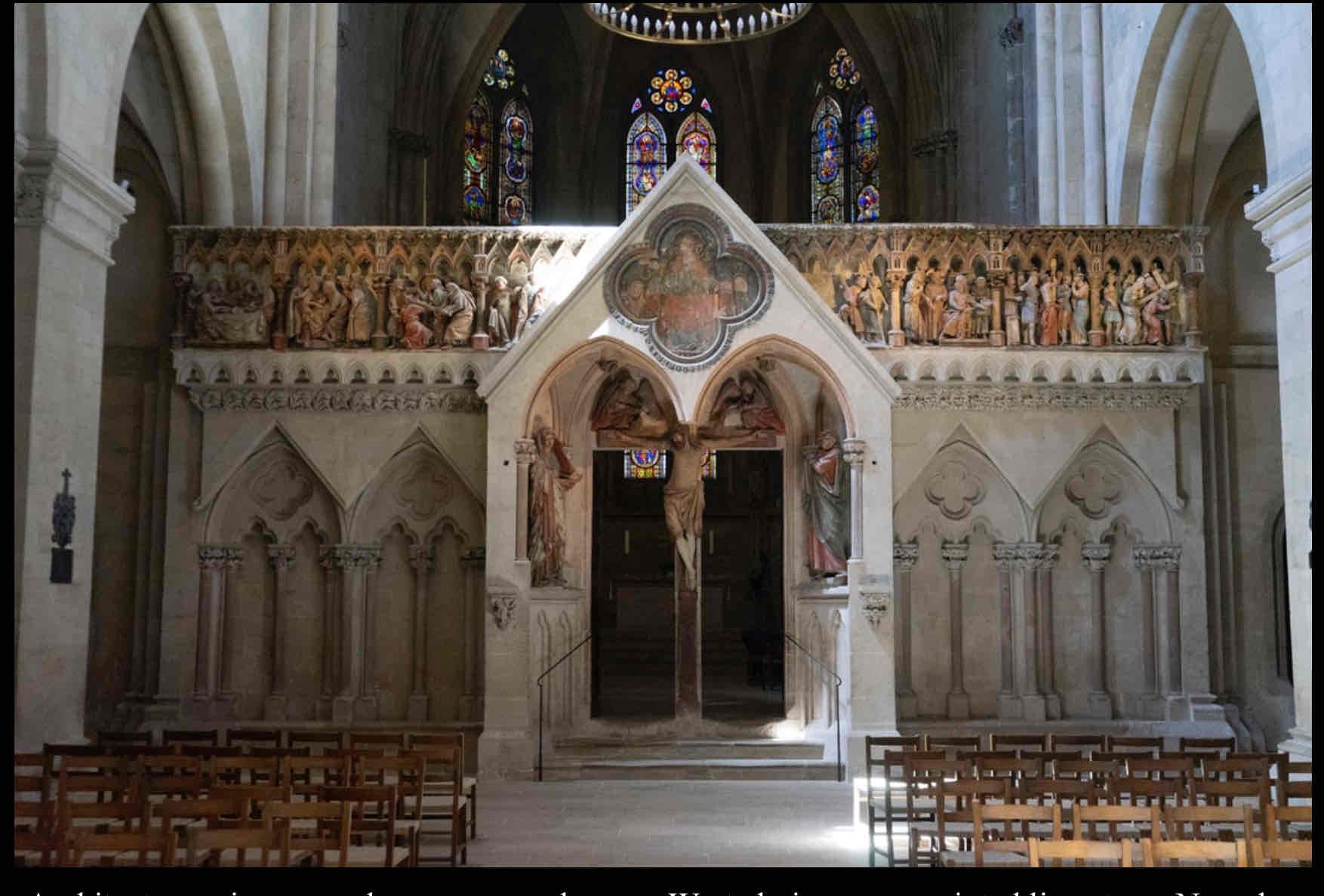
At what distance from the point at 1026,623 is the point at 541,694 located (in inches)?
225

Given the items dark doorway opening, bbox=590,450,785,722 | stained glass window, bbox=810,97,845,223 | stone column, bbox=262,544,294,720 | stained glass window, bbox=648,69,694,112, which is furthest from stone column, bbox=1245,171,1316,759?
stained glass window, bbox=648,69,694,112

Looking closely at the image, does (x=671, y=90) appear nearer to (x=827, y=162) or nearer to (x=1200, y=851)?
(x=827, y=162)

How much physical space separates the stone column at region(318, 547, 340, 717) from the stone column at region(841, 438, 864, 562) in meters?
6.02

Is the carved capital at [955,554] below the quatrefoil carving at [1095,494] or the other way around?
below

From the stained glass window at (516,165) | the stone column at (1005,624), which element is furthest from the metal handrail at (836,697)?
the stained glass window at (516,165)

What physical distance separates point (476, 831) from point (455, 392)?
20.4 ft

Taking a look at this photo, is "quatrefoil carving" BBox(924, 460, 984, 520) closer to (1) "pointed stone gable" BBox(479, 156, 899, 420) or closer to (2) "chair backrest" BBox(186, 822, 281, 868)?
(1) "pointed stone gable" BBox(479, 156, 899, 420)

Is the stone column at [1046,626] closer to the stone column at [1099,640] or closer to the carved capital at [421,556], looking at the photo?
the stone column at [1099,640]

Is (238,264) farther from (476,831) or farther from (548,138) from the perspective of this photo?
(548,138)

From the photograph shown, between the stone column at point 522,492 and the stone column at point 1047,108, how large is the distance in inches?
304

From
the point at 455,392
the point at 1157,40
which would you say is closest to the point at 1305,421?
the point at 1157,40

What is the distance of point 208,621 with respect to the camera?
16391 millimetres

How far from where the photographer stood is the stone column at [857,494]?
1540 cm

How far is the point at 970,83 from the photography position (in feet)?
78.9
